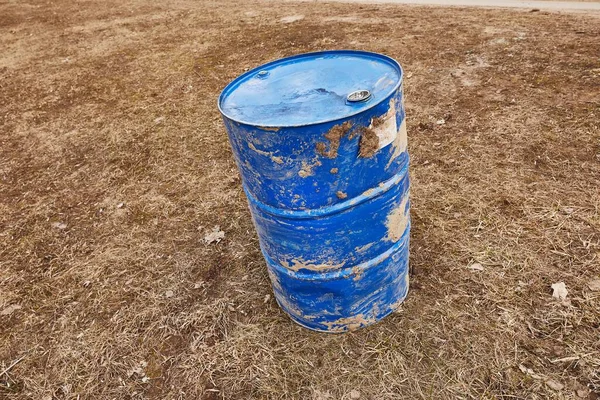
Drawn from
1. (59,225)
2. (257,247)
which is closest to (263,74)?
(257,247)

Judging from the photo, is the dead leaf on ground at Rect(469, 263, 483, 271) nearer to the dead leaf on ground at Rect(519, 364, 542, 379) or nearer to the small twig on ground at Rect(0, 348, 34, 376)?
the dead leaf on ground at Rect(519, 364, 542, 379)

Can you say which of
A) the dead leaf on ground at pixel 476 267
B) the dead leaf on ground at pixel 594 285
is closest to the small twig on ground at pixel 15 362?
the dead leaf on ground at pixel 476 267

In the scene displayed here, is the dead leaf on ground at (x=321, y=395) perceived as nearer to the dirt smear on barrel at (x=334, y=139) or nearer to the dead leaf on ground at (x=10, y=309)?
the dirt smear on barrel at (x=334, y=139)

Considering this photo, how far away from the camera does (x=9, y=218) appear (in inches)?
143

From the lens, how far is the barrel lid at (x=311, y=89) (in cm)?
167

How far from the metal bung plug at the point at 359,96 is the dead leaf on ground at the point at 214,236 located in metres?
1.77

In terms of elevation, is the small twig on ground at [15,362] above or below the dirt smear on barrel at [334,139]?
below

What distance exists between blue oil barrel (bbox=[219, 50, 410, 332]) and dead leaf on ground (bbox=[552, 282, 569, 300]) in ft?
2.92

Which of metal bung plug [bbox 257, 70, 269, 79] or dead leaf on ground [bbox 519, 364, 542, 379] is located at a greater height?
metal bung plug [bbox 257, 70, 269, 79]

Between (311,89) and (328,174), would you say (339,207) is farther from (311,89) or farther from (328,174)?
(311,89)

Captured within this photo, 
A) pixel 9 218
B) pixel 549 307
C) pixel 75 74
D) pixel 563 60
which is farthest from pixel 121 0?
pixel 549 307

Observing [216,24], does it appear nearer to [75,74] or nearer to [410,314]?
[75,74]

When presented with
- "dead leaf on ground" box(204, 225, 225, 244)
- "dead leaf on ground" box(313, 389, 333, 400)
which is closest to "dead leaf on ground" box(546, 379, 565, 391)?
Result: "dead leaf on ground" box(313, 389, 333, 400)

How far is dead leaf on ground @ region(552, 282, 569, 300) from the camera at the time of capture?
2.30 meters
